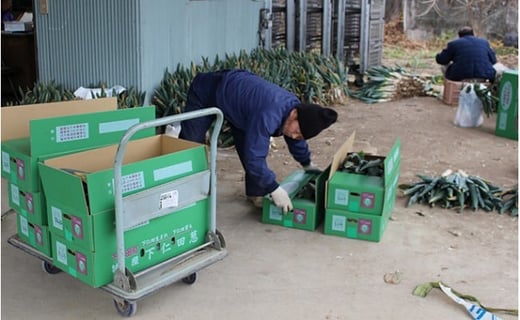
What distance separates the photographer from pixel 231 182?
5328 mm

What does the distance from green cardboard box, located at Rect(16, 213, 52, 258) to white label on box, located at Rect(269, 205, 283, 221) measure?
1.64m

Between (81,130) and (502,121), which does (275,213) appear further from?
(502,121)

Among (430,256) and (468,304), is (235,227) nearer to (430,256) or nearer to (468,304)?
(430,256)

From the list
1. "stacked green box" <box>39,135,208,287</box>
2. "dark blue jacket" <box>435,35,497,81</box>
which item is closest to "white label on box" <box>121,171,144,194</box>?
"stacked green box" <box>39,135,208,287</box>

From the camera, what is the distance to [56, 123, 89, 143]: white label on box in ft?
10.8

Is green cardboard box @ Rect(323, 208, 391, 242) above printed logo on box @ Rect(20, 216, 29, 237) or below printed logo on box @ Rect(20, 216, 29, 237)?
below

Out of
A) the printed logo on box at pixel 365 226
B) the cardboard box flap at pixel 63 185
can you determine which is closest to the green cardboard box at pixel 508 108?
the printed logo on box at pixel 365 226

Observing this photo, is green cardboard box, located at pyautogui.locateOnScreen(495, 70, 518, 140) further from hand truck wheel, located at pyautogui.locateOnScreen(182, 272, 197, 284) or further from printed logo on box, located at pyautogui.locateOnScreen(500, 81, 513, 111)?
hand truck wheel, located at pyautogui.locateOnScreen(182, 272, 197, 284)

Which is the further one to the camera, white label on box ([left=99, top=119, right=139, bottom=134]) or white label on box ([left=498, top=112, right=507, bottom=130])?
white label on box ([left=498, top=112, right=507, bottom=130])

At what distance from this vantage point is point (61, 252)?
10.1 ft

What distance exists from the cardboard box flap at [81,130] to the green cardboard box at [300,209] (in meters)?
1.12

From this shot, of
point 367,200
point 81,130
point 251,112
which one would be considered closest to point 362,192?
point 367,200

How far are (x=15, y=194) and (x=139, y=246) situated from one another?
825mm

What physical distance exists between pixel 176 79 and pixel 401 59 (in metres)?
8.58
